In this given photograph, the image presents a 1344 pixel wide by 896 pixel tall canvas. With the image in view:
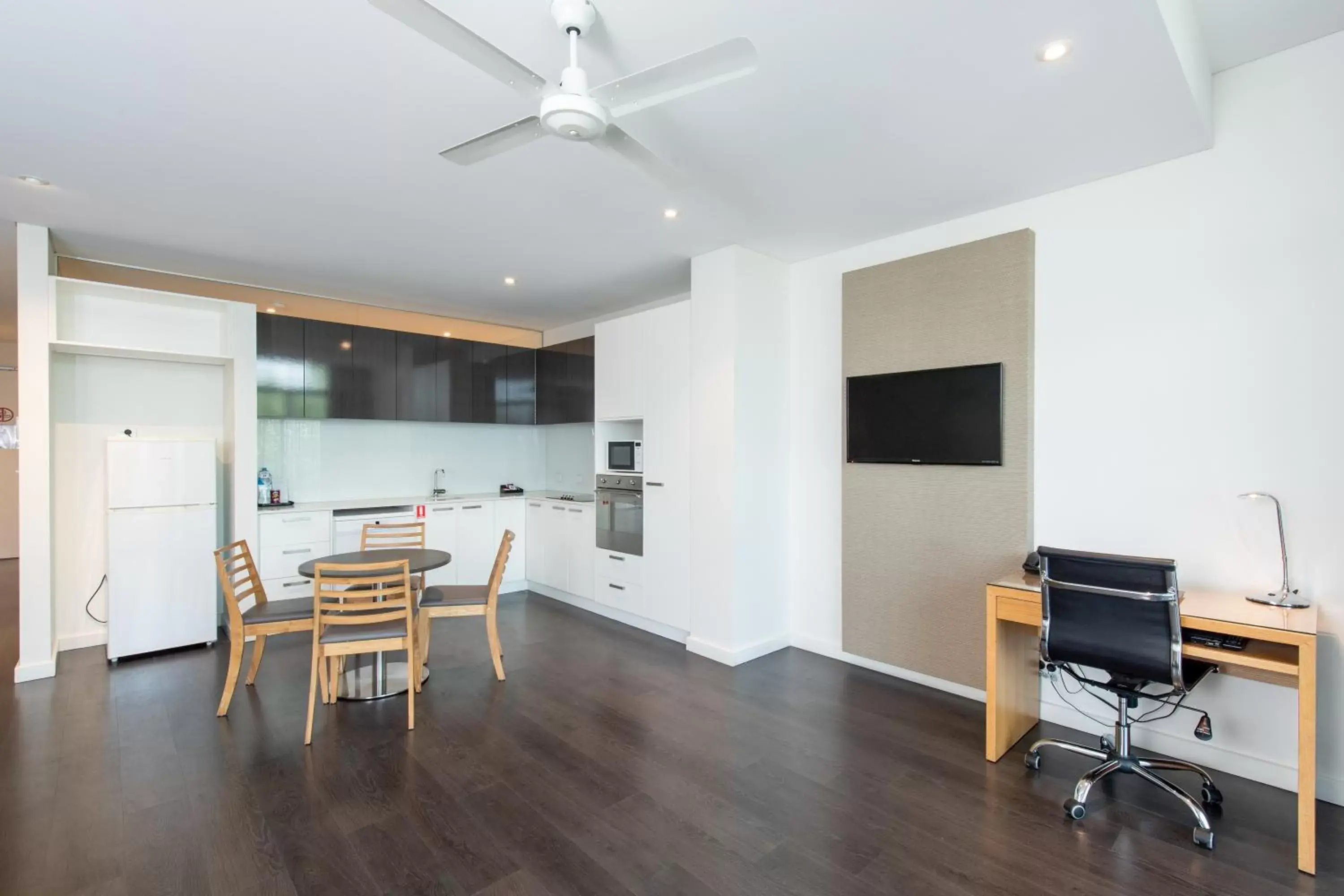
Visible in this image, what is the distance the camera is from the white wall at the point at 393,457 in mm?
5355

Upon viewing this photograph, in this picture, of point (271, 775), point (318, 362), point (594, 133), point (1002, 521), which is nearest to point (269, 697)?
point (271, 775)

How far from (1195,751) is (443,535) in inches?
209

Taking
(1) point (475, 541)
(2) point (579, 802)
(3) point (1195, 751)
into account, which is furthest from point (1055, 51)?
(1) point (475, 541)

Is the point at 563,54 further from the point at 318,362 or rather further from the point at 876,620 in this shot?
the point at 318,362

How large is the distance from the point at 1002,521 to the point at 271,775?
3.75m

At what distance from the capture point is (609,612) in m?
5.18

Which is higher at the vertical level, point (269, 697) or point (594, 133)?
point (594, 133)

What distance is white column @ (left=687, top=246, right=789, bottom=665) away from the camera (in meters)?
4.05

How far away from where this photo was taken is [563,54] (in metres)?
2.09

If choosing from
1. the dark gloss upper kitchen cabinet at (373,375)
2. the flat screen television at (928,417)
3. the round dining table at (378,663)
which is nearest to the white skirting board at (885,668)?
the flat screen television at (928,417)

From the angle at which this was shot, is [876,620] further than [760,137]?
Yes

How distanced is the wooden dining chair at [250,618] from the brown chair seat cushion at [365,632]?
9.1 inches

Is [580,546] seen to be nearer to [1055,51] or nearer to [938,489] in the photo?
[938,489]

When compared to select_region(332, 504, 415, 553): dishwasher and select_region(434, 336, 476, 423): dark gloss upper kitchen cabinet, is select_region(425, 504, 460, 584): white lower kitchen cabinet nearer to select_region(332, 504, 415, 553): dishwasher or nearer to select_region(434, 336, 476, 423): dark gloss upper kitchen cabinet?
select_region(332, 504, 415, 553): dishwasher
